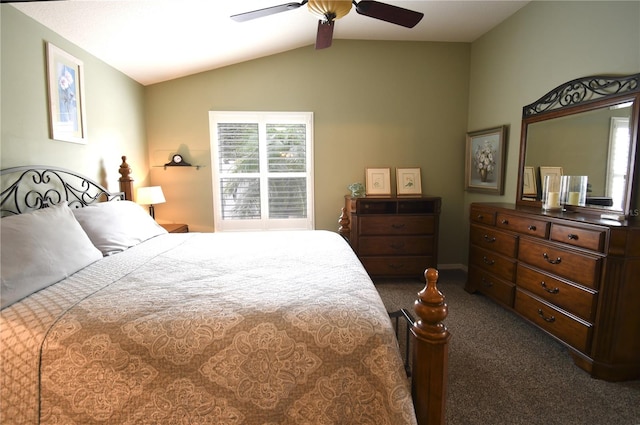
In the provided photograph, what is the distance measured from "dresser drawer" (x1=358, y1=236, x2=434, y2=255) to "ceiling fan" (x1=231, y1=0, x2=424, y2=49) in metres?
2.16

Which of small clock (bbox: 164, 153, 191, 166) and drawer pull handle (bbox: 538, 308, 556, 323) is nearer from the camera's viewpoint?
drawer pull handle (bbox: 538, 308, 556, 323)

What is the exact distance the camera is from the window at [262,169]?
3.75 m

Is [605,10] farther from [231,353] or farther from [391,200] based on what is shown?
[231,353]

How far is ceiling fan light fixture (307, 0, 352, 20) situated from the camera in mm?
1677

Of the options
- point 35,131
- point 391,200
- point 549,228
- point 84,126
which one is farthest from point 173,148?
point 549,228

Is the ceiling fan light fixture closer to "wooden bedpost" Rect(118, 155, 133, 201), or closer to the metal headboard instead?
the metal headboard

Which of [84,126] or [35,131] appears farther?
[84,126]

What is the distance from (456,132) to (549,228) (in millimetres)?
2099

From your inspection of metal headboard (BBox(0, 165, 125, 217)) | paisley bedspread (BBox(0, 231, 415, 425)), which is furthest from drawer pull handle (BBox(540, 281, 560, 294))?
metal headboard (BBox(0, 165, 125, 217))

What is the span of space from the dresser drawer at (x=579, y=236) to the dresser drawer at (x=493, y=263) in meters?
0.48

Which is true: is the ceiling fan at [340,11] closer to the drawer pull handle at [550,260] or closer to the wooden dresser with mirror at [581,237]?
the wooden dresser with mirror at [581,237]

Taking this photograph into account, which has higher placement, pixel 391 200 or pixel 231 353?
pixel 391 200

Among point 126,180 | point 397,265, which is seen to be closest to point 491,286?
point 397,265

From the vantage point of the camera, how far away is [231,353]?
1021 mm
